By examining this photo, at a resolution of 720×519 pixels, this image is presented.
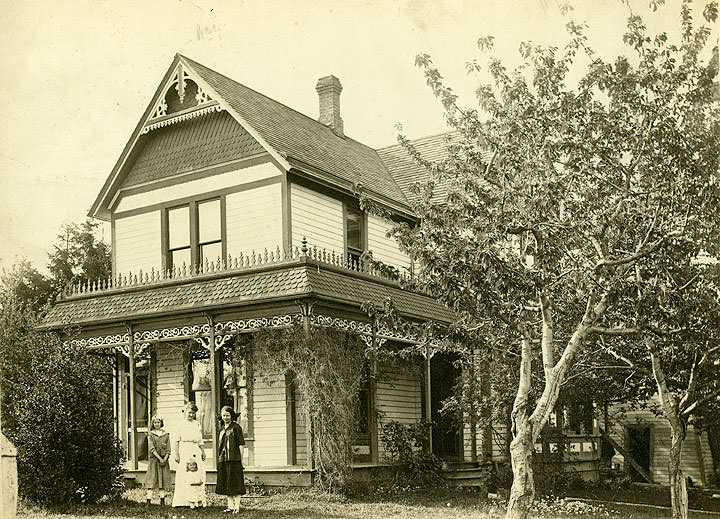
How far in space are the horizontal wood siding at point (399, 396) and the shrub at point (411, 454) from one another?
1.85ft

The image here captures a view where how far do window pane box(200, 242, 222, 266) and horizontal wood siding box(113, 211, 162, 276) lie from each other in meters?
1.38

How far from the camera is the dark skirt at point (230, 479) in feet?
46.1

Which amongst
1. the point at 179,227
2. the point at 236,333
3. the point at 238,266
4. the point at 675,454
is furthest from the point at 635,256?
the point at 179,227

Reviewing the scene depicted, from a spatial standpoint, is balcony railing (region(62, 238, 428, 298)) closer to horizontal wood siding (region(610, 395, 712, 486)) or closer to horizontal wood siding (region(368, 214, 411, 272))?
horizontal wood siding (region(368, 214, 411, 272))

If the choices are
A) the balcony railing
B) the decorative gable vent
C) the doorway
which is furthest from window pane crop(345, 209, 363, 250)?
the doorway

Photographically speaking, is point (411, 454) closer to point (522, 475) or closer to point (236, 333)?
point (236, 333)

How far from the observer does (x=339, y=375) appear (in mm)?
16953

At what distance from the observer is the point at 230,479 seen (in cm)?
1406

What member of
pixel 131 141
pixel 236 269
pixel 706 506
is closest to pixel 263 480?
pixel 236 269

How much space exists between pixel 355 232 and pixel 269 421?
18.8 feet

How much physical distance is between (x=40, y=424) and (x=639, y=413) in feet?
71.0

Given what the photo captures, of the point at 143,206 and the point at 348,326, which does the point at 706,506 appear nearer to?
the point at 348,326

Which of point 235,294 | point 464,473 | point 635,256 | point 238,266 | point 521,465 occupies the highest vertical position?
point 238,266

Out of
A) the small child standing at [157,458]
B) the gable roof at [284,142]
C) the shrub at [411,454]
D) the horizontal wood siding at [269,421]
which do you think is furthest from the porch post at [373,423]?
the small child standing at [157,458]
